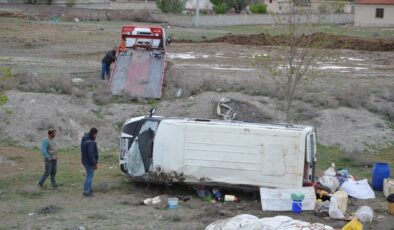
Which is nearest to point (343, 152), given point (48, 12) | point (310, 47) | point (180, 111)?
point (310, 47)

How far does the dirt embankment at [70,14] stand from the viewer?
68812 millimetres

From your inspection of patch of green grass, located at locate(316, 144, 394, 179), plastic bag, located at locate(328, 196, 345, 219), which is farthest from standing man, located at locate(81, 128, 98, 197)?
patch of green grass, located at locate(316, 144, 394, 179)

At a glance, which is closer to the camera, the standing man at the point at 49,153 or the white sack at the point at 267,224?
the white sack at the point at 267,224

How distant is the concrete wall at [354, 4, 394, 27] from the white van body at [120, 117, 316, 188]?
59.1m

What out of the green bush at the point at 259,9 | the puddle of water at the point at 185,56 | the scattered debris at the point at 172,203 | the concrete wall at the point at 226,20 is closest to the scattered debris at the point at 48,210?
the scattered debris at the point at 172,203

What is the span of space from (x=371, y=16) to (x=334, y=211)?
61.8 meters

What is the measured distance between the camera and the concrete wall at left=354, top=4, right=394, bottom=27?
73.4 meters

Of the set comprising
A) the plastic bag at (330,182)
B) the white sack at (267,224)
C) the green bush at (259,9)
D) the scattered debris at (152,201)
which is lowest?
the scattered debris at (152,201)

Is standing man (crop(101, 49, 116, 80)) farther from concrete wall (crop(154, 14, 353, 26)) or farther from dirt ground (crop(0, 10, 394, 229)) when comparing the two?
concrete wall (crop(154, 14, 353, 26))

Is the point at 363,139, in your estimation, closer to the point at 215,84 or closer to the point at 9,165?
the point at 215,84

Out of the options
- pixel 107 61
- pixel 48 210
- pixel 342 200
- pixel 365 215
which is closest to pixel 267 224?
pixel 365 215

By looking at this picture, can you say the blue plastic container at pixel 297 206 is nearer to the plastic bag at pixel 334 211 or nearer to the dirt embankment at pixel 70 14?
the plastic bag at pixel 334 211

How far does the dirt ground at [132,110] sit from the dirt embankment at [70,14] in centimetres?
2235

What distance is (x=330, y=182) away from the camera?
17422 millimetres
